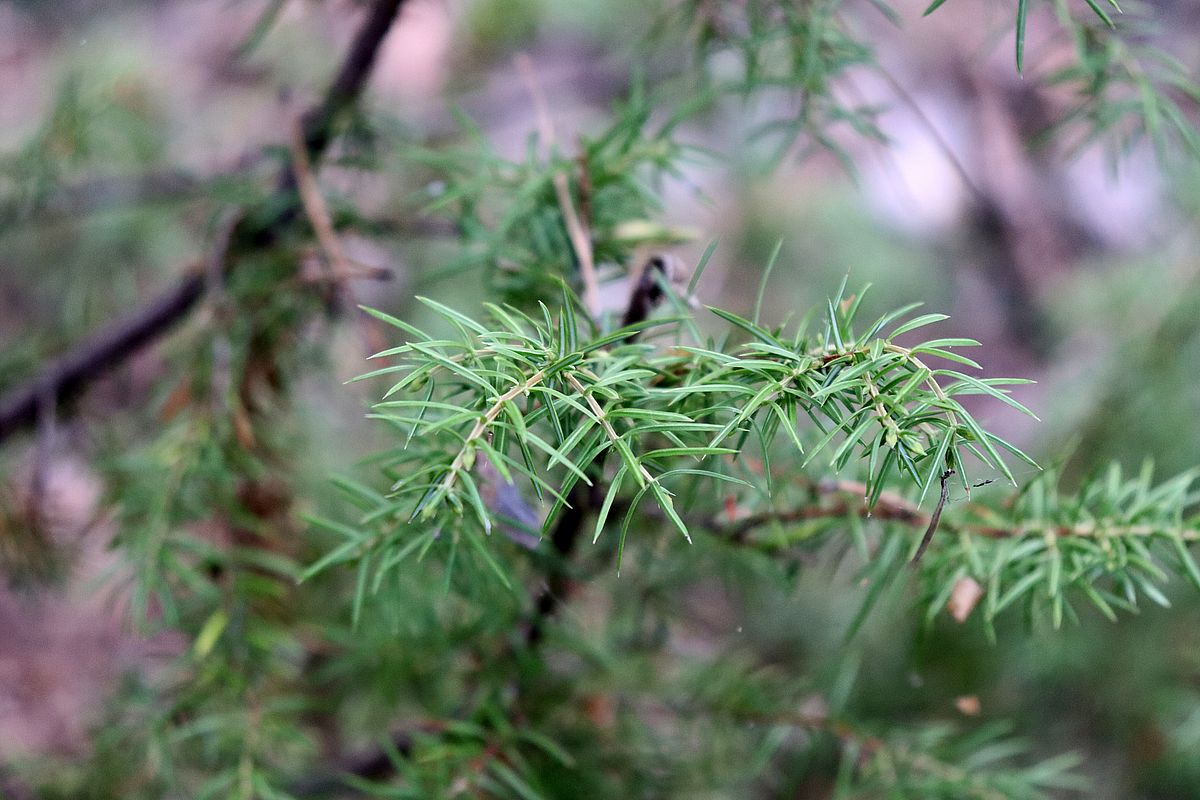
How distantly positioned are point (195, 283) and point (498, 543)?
0.32m

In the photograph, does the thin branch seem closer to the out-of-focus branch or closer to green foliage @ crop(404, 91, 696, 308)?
green foliage @ crop(404, 91, 696, 308)

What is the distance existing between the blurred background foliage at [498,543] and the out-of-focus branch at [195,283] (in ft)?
0.04

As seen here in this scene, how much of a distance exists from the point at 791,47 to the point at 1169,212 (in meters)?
0.71

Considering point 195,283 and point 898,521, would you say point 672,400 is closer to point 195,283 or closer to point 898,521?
point 898,521

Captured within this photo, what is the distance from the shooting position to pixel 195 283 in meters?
0.61

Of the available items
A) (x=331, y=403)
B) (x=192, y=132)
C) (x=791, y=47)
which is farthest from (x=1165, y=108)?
(x=192, y=132)

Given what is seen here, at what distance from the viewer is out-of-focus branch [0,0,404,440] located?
529 millimetres

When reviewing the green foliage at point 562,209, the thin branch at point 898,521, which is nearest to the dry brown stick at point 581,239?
the green foliage at point 562,209

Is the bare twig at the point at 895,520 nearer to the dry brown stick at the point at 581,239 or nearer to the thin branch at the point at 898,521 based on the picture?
the thin branch at the point at 898,521

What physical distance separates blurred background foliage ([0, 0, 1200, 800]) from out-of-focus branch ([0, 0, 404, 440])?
0.01 m

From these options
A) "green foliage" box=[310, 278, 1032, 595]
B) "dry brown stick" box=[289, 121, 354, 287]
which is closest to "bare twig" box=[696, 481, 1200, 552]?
"green foliage" box=[310, 278, 1032, 595]

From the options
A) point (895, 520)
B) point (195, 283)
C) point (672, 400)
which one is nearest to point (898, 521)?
point (895, 520)

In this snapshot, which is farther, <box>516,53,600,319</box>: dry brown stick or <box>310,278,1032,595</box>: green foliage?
<box>516,53,600,319</box>: dry brown stick

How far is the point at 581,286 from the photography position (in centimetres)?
43
